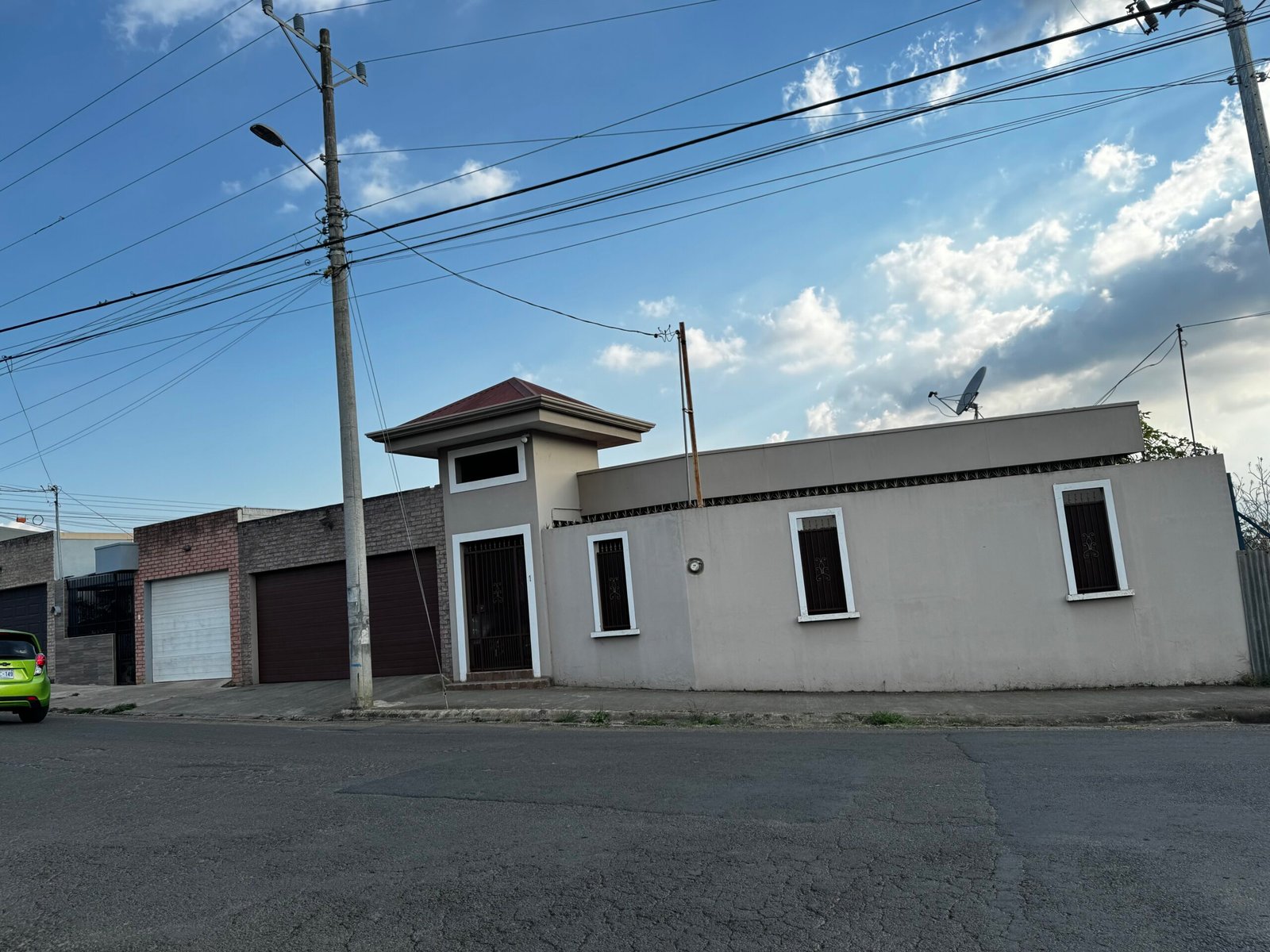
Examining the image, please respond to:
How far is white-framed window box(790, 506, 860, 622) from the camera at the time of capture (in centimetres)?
1354

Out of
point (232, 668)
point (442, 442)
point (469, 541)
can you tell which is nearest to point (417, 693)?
point (469, 541)

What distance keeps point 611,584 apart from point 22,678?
8.83m

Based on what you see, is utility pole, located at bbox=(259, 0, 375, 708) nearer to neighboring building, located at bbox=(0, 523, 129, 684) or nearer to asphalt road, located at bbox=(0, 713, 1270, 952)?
asphalt road, located at bbox=(0, 713, 1270, 952)

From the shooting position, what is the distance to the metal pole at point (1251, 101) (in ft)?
35.8

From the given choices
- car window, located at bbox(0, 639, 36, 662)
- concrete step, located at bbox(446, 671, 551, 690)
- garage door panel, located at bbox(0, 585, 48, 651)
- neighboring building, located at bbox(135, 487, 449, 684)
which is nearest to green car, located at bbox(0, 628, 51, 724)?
car window, located at bbox(0, 639, 36, 662)

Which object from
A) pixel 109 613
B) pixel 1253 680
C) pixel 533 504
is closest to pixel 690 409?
pixel 533 504

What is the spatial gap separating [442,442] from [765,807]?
38.1ft

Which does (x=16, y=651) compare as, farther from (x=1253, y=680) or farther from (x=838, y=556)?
(x=1253, y=680)

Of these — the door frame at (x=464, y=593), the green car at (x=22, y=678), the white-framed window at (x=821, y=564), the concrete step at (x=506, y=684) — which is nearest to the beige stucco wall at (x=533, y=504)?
the door frame at (x=464, y=593)

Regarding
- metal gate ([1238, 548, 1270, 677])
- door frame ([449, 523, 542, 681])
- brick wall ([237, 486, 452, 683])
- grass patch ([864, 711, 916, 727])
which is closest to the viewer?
grass patch ([864, 711, 916, 727])

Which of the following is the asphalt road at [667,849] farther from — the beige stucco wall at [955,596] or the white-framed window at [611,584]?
the white-framed window at [611,584]

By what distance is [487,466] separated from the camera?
1683 centimetres

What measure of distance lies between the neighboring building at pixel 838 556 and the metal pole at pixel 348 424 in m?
2.10

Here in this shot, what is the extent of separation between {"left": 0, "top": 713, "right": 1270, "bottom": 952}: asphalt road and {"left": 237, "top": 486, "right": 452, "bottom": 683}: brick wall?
Result: 28.0 ft
